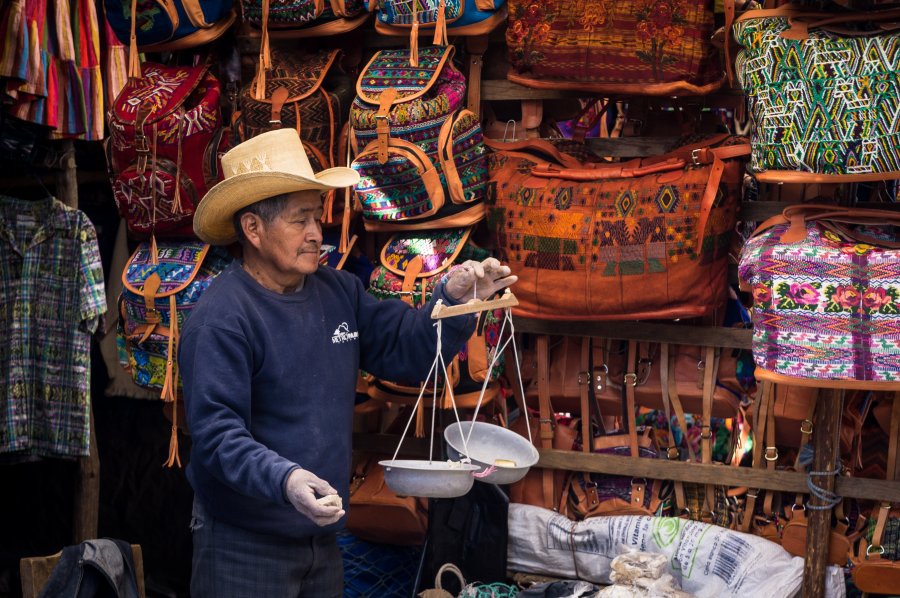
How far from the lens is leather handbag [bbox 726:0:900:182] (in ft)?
11.0

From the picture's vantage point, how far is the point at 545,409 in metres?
4.41

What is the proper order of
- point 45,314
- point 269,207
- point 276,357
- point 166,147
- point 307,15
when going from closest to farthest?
1. point 276,357
2. point 269,207
3. point 307,15
4. point 166,147
5. point 45,314

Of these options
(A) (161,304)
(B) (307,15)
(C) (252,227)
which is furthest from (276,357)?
(B) (307,15)

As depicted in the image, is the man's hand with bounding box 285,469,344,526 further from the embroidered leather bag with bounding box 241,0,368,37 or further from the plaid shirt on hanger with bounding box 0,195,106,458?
the plaid shirt on hanger with bounding box 0,195,106,458

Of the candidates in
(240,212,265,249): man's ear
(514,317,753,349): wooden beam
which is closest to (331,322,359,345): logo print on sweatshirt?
(240,212,265,249): man's ear

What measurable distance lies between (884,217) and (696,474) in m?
1.20

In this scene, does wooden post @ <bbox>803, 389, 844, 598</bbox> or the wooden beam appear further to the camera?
the wooden beam

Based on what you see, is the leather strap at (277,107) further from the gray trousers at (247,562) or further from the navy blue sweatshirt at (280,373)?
the gray trousers at (247,562)

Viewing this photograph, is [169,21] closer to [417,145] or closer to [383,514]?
[417,145]

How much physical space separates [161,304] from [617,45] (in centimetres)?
194

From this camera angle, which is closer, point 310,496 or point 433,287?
point 310,496

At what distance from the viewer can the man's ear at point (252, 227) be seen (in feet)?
10.7

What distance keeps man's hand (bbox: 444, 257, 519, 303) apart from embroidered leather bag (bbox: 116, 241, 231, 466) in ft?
4.77

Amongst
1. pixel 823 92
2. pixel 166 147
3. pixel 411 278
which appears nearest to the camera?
pixel 823 92
